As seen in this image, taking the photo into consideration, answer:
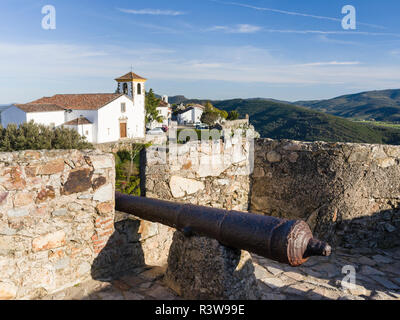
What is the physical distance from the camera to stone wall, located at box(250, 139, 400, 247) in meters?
4.40

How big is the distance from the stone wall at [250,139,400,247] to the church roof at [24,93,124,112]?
39.8 metres

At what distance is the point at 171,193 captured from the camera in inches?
158

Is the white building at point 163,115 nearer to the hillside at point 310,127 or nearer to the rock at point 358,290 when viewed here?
the hillside at point 310,127

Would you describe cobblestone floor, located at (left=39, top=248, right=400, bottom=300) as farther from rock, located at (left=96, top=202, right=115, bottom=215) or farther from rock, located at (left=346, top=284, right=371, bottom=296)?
→ rock, located at (left=96, top=202, right=115, bottom=215)

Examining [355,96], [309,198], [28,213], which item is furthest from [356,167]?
[355,96]

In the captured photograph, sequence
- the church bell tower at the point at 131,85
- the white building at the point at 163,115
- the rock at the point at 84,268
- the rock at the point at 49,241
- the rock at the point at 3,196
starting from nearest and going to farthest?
1. the rock at the point at 3,196
2. the rock at the point at 49,241
3. the rock at the point at 84,268
4. the church bell tower at the point at 131,85
5. the white building at the point at 163,115

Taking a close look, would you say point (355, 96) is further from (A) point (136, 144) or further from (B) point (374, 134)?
(A) point (136, 144)

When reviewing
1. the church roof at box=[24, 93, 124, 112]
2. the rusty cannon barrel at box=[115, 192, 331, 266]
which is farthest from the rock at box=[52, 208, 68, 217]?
the church roof at box=[24, 93, 124, 112]

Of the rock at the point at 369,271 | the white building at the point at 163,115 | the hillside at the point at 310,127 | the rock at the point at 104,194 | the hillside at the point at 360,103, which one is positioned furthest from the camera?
the hillside at the point at 360,103

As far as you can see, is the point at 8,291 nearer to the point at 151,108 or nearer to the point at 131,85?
the point at 131,85

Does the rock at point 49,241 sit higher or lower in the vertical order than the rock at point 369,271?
higher

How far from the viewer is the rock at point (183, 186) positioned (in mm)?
4043

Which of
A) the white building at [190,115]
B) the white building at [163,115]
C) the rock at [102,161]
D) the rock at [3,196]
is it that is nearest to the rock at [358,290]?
the rock at [102,161]

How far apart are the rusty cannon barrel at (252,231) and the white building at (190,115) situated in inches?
2568
